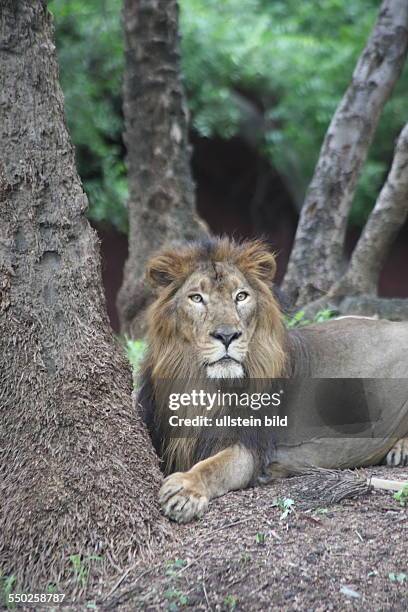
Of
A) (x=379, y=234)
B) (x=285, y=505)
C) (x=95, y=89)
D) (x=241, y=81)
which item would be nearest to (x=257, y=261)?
(x=285, y=505)

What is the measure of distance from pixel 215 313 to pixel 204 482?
791 millimetres

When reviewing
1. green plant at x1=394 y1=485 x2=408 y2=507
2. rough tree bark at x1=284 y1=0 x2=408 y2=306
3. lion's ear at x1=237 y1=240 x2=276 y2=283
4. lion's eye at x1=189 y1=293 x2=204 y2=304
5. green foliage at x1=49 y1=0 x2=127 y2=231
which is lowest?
green plant at x1=394 y1=485 x2=408 y2=507

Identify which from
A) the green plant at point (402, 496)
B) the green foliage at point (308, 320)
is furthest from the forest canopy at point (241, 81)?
the green plant at point (402, 496)

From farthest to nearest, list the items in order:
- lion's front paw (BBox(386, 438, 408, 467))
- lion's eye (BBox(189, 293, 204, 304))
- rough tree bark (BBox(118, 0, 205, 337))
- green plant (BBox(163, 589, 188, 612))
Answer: rough tree bark (BBox(118, 0, 205, 337))
lion's front paw (BBox(386, 438, 408, 467))
lion's eye (BBox(189, 293, 204, 304))
green plant (BBox(163, 589, 188, 612))

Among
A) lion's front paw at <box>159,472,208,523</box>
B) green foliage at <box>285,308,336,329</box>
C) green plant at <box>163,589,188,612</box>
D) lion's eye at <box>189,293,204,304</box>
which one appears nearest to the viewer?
green plant at <box>163,589,188,612</box>

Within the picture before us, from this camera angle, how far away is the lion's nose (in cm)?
428

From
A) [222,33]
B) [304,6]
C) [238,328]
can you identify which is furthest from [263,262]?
[304,6]

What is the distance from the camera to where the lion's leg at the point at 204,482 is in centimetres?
394

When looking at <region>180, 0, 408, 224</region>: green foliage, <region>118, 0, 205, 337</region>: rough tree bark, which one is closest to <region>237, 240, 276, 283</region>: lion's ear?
<region>118, 0, 205, 337</region>: rough tree bark

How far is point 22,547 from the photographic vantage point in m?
3.50

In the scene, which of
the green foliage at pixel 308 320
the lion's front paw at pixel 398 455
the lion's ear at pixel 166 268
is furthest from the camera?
the green foliage at pixel 308 320

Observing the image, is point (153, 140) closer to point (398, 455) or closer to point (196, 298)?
point (196, 298)

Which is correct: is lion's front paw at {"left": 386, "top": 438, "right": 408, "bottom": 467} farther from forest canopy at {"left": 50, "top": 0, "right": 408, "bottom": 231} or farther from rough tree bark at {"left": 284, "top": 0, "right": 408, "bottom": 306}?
forest canopy at {"left": 50, "top": 0, "right": 408, "bottom": 231}

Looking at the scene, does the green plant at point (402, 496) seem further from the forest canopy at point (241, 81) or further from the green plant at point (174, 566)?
the forest canopy at point (241, 81)
